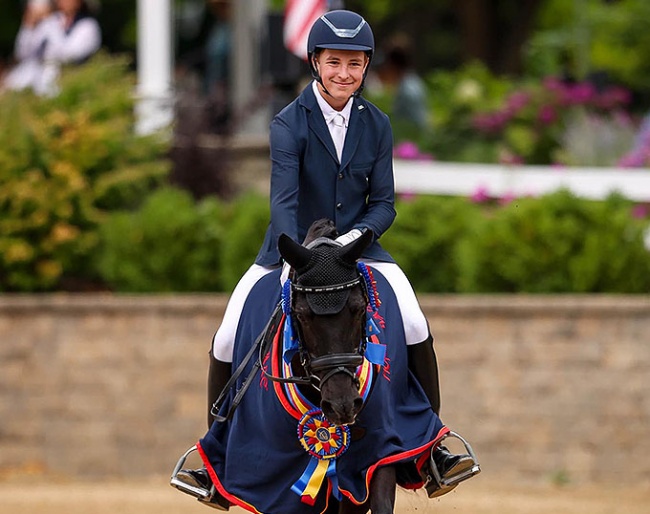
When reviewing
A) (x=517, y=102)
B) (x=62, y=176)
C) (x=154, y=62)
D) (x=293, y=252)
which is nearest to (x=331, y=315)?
(x=293, y=252)

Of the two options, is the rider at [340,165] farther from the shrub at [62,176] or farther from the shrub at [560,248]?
the shrub at [62,176]

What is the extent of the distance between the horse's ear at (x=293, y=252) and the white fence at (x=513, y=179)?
7745 millimetres

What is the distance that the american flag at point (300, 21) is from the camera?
14.2m

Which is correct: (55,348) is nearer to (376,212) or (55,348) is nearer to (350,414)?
(376,212)

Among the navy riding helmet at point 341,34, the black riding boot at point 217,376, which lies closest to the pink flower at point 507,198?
the black riding boot at point 217,376

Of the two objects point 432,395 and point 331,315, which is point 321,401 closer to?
point 331,315

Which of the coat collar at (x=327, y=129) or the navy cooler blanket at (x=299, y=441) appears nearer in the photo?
the navy cooler blanket at (x=299, y=441)

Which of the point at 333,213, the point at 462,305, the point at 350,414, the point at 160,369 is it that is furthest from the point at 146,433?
the point at 350,414

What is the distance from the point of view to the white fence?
1372cm

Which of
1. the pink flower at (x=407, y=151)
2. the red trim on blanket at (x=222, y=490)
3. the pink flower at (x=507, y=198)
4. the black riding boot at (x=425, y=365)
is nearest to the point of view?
the red trim on blanket at (x=222, y=490)

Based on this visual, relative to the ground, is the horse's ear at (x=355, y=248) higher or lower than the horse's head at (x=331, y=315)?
higher

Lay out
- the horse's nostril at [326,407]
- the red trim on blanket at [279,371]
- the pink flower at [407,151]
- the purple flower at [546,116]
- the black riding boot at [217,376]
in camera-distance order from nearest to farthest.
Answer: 1. the horse's nostril at [326,407]
2. the red trim on blanket at [279,371]
3. the black riding boot at [217,376]
4. the pink flower at [407,151]
5. the purple flower at [546,116]

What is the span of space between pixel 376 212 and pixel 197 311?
222 inches

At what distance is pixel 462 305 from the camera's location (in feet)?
39.3
